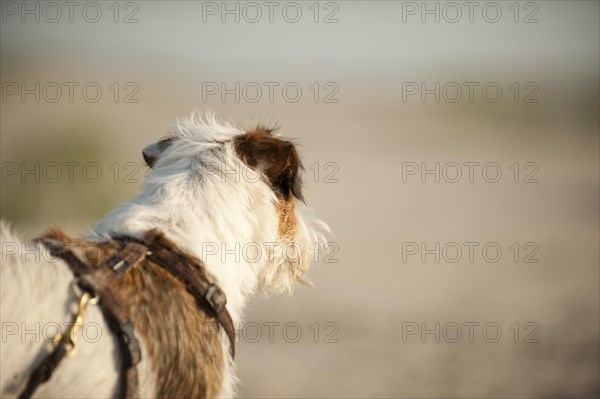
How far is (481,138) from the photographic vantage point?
97.3 ft

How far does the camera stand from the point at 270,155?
3.83 metres

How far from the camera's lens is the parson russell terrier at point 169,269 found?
2.87 m

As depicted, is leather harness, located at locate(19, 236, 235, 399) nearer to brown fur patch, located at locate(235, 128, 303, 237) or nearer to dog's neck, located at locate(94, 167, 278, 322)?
dog's neck, located at locate(94, 167, 278, 322)

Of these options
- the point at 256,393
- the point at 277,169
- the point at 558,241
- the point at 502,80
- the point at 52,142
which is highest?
the point at 502,80

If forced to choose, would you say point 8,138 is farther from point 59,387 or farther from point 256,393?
point 59,387

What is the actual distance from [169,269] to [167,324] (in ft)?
0.85

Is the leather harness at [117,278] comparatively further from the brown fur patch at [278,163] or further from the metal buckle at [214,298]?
the brown fur patch at [278,163]

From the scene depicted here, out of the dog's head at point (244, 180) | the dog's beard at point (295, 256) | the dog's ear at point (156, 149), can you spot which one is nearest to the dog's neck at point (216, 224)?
the dog's head at point (244, 180)

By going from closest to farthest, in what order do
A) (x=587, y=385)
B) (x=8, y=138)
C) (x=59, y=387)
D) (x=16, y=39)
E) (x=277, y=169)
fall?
(x=59, y=387) < (x=277, y=169) < (x=587, y=385) < (x=8, y=138) < (x=16, y=39)

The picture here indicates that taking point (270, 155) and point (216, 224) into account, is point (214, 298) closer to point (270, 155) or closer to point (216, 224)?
point (216, 224)

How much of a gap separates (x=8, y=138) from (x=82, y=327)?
56.3 ft

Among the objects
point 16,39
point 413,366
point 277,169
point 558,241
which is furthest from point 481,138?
point 277,169

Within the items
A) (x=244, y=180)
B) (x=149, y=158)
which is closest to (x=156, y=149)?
(x=149, y=158)

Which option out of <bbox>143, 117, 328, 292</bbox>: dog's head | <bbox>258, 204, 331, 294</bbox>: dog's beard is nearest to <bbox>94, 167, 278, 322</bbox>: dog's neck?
<bbox>143, 117, 328, 292</bbox>: dog's head
